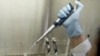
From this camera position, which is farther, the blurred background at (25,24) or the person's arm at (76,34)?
the blurred background at (25,24)

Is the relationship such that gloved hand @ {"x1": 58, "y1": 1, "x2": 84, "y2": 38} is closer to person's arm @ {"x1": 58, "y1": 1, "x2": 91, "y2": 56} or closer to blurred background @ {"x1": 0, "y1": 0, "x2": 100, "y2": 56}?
person's arm @ {"x1": 58, "y1": 1, "x2": 91, "y2": 56}

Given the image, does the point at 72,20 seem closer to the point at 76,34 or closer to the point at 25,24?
the point at 76,34

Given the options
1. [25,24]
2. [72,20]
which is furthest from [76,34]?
[25,24]

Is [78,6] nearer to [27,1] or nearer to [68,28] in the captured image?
[68,28]

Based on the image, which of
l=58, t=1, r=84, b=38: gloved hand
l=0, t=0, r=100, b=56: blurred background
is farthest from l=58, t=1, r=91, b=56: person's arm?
l=0, t=0, r=100, b=56: blurred background

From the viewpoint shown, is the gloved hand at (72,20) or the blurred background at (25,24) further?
the blurred background at (25,24)

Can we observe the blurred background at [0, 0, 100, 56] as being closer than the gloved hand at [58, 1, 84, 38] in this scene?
No

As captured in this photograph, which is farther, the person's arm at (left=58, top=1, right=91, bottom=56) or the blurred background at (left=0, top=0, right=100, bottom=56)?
the blurred background at (left=0, top=0, right=100, bottom=56)

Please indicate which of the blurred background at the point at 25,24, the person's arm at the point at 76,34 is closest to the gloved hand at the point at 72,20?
the person's arm at the point at 76,34

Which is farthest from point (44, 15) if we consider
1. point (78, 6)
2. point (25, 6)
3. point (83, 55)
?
point (83, 55)

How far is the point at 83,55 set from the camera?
107 cm

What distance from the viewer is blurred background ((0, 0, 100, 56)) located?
3.82 feet

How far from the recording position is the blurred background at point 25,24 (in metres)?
1.17

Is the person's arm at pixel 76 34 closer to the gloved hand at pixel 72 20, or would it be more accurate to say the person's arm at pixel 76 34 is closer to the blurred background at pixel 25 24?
the gloved hand at pixel 72 20
